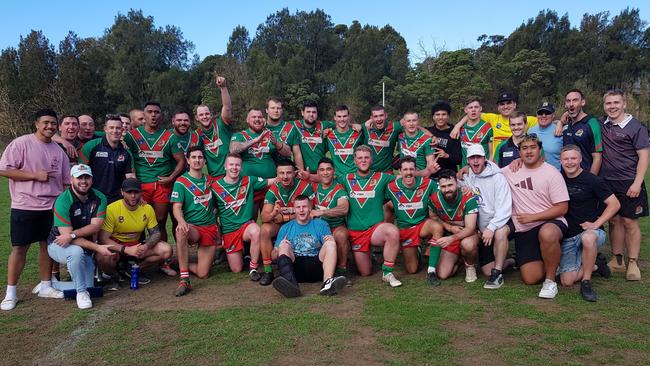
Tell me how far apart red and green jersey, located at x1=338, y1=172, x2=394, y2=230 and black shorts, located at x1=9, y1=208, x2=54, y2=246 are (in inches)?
133

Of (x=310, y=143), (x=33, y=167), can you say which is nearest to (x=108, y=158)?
(x=33, y=167)

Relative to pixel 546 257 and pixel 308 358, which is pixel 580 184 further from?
pixel 308 358

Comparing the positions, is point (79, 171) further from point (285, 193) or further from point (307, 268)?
point (307, 268)

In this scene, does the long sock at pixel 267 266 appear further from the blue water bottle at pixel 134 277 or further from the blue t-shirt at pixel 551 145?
the blue t-shirt at pixel 551 145

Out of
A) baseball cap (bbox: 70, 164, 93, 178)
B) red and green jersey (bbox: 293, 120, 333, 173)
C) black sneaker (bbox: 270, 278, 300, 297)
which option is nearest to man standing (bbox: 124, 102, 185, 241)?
baseball cap (bbox: 70, 164, 93, 178)

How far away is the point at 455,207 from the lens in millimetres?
5715

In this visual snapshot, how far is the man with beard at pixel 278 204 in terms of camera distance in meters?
5.85

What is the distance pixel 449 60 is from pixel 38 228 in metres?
39.6

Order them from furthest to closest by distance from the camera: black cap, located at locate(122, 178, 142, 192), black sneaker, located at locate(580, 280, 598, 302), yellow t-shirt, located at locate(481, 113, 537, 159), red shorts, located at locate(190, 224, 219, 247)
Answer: yellow t-shirt, located at locate(481, 113, 537, 159) → red shorts, located at locate(190, 224, 219, 247) → black cap, located at locate(122, 178, 142, 192) → black sneaker, located at locate(580, 280, 598, 302)

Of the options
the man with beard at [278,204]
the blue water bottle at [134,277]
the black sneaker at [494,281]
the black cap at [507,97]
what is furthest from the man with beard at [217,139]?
the black cap at [507,97]

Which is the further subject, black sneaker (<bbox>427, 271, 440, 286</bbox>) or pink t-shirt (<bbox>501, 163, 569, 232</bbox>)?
black sneaker (<bbox>427, 271, 440, 286</bbox>)

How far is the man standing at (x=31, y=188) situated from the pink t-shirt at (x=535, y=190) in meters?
5.07

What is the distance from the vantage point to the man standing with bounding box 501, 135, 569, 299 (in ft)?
16.8

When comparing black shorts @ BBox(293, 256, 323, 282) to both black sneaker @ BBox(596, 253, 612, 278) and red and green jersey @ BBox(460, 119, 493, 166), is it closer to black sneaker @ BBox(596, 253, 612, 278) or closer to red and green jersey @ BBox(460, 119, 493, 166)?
red and green jersey @ BBox(460, 119, 493, 166)
